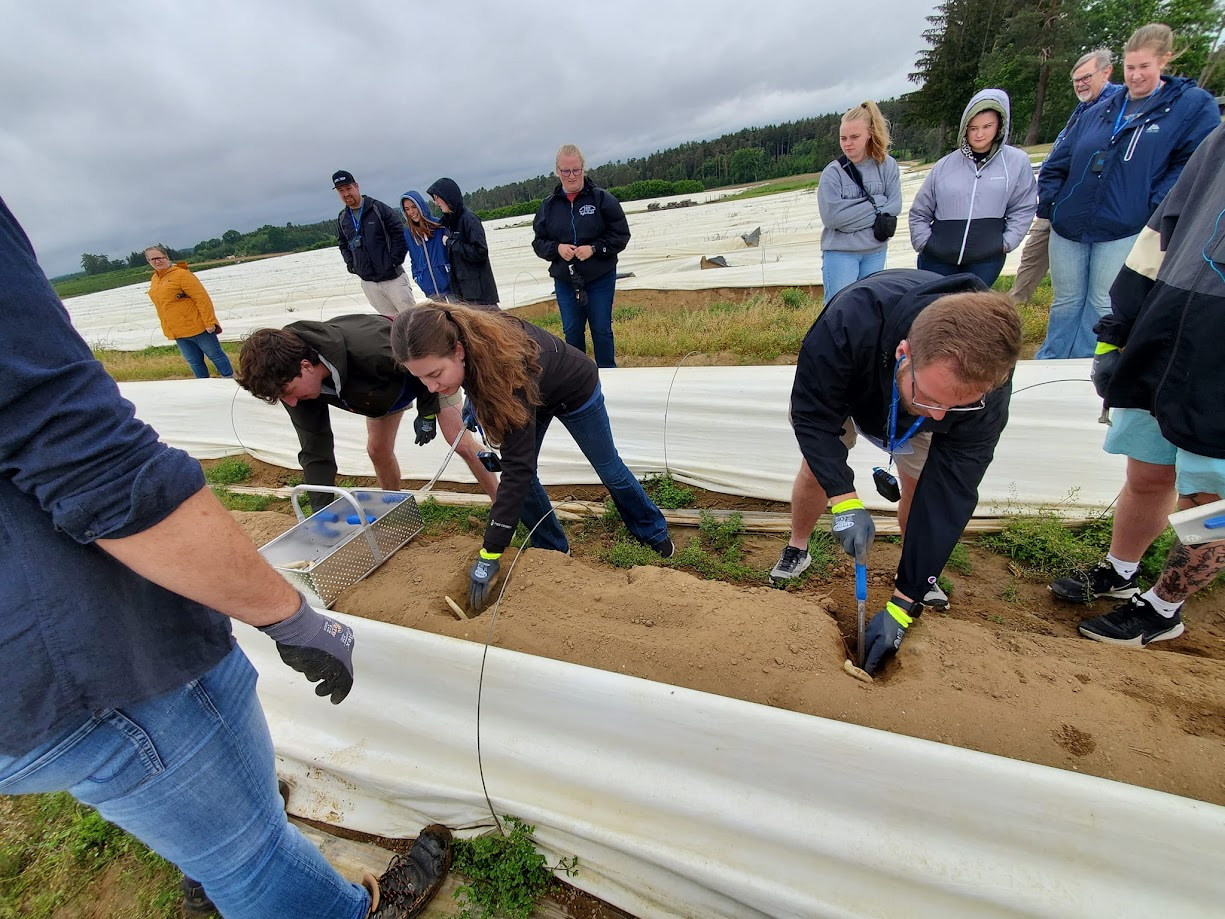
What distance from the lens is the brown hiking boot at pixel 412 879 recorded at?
64.3 inches

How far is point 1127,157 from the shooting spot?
3211 mm

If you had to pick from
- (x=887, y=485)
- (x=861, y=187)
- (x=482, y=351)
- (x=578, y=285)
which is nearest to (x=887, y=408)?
(x=887, y=485)

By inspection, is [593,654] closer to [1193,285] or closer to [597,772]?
[597,772]

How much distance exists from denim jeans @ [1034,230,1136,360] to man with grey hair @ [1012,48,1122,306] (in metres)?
0.31

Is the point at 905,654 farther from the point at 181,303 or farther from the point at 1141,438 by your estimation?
the point at 181,303

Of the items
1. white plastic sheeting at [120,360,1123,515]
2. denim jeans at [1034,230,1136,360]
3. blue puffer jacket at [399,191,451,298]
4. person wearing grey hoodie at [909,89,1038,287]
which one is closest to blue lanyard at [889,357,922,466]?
white plastic sheeting at [120,360,1123,515]

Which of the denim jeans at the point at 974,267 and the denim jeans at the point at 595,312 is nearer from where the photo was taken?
the denim jeans at the point at 974,267

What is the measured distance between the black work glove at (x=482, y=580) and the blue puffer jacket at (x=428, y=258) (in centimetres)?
343

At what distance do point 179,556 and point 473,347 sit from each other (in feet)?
4.32

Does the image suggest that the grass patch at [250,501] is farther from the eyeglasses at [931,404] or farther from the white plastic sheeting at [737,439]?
the eyeglasses at [931,404]

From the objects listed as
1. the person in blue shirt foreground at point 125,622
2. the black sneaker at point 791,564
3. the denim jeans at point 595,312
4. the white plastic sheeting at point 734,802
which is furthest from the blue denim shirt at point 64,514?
the denim jeans at point 595,312

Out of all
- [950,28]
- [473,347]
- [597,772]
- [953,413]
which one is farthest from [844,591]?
[950,28]

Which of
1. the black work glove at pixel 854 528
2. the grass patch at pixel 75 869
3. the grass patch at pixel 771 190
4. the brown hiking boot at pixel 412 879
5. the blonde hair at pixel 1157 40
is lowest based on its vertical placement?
the grass patch at pixel 75 869

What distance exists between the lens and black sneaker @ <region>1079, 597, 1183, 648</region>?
2.18 meters
